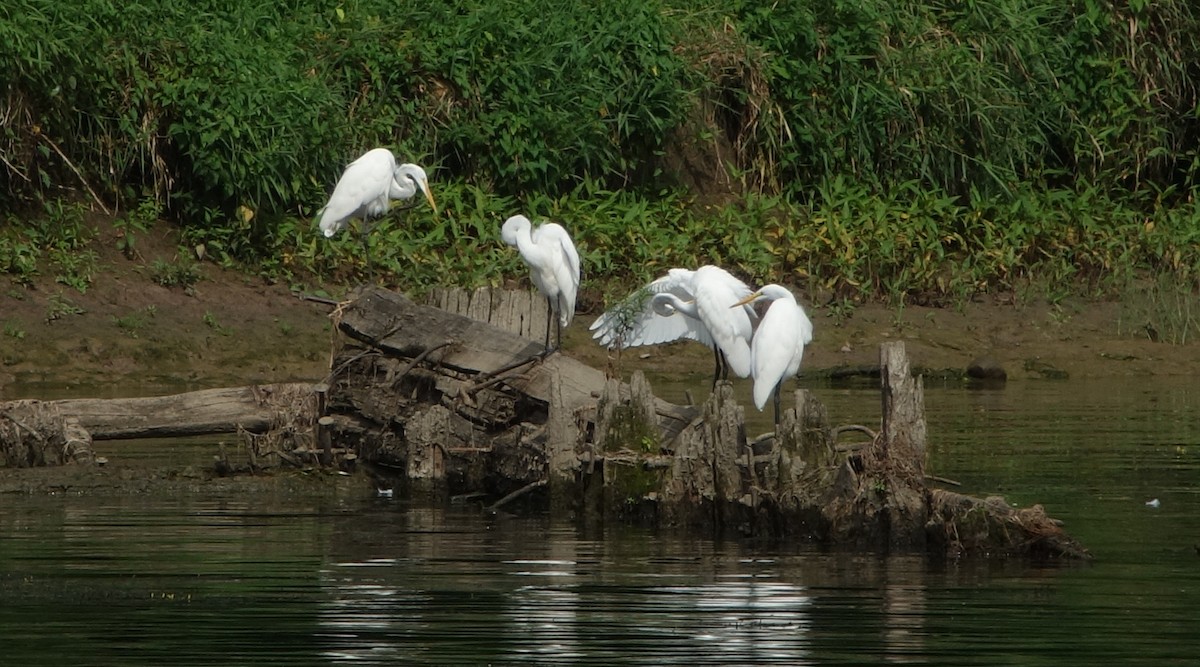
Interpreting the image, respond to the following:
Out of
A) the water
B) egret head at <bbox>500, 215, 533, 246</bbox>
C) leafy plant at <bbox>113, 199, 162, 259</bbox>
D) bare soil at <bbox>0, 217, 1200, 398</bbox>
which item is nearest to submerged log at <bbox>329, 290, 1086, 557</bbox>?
the water

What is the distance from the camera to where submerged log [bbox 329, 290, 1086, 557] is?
877 cm

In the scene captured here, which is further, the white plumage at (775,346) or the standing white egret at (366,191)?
the standing white egret at (366,191)

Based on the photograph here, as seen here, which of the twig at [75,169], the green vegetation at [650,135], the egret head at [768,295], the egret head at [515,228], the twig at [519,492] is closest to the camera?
the twig at [519,492]

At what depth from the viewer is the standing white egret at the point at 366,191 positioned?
45.9 feet

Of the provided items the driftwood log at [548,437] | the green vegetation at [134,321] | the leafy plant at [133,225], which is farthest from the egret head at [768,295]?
the leafy plant at [133,225]

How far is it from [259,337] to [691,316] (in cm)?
613

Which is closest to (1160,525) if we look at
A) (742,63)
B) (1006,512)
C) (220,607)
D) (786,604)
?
(1006,512)

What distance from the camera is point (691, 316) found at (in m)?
11.5

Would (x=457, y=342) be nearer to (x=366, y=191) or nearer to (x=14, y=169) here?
(x=366, y=191)

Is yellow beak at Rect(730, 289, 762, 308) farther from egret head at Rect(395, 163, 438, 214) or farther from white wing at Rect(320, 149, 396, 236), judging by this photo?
egret head at Rect(395, 163, 438, 214)

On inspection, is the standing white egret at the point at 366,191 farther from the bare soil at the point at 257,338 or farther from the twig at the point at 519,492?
the twig at the point at 519,492

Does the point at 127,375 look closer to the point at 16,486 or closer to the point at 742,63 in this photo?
the point at 16,486

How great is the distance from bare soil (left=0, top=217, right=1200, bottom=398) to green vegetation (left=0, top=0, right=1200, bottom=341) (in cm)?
21

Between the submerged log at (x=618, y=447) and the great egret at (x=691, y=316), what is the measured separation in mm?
592
